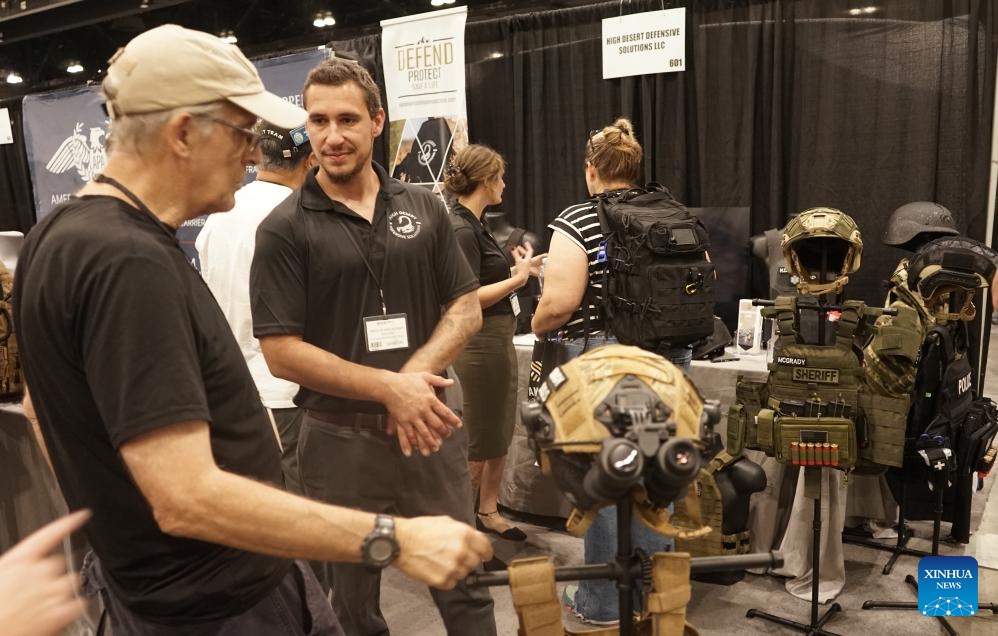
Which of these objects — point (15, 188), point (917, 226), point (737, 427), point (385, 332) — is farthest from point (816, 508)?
point (15, 188)

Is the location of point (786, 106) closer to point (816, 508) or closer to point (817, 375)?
point (817, 375)

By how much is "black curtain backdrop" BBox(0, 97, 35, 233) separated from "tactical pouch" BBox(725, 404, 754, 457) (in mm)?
7825

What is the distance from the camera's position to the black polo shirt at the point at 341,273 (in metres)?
1.96

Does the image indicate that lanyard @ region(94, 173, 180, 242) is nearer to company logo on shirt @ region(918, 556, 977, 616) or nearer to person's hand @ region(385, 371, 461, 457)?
person's hand @ region(385, 371, 461, 457)

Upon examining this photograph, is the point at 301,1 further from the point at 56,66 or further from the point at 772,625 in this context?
the point at 772,625

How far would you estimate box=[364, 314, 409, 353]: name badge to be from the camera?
2014mm

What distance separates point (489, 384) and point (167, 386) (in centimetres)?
257

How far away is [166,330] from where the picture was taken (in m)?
1.08

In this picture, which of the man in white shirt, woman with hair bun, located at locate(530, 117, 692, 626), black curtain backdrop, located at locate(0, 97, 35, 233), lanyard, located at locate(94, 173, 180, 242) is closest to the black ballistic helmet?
woman with hair bun, located at locate(530, 117, 692, 626)

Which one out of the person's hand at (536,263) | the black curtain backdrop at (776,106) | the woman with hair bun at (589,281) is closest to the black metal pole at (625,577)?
the woman with hair bun at (589,281)

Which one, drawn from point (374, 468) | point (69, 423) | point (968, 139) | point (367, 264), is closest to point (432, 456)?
point (374, 468)

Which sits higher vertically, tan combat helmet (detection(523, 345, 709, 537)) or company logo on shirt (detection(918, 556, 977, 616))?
tan combat helmet (detection(523, 345, 709, 537))

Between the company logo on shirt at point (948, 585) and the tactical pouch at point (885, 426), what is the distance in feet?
1.65

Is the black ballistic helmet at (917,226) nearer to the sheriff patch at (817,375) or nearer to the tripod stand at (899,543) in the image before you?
the sheriff patch at (817,375)
